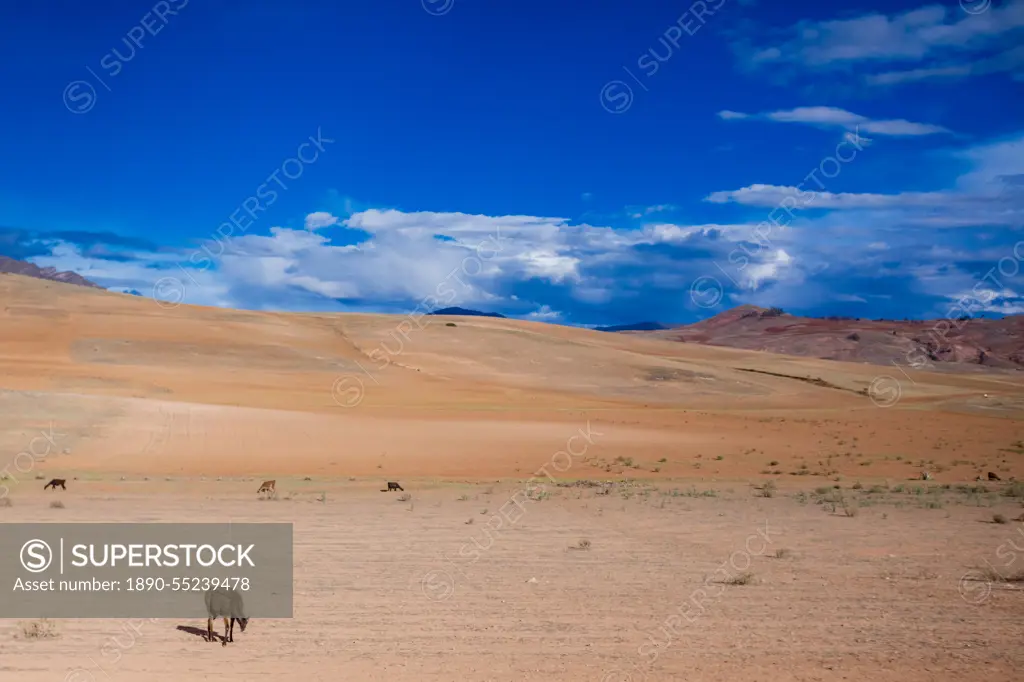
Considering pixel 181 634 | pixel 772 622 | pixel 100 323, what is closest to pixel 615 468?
pixel 772 622

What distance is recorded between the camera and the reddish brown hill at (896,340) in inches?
5118

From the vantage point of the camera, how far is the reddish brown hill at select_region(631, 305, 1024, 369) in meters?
130

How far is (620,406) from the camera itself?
2240 inches

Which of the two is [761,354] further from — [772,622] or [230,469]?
[772,622]

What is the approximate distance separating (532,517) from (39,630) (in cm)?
1096

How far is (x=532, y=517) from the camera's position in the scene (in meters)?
19.0

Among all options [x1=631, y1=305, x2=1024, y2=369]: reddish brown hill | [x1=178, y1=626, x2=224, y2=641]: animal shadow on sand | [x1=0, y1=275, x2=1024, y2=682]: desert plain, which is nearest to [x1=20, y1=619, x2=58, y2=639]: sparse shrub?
[x1=0, y1=275, x2=1024, y2=682]: desert plain

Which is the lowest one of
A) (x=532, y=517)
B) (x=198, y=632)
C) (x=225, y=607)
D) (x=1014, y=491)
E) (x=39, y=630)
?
(x=198, y=632)

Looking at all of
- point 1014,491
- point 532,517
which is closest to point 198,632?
point 532,517

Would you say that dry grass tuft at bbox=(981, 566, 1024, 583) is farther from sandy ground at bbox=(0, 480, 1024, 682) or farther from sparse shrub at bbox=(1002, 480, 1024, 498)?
sparse shrub at bbox=(1002, 480, 1024, 498)

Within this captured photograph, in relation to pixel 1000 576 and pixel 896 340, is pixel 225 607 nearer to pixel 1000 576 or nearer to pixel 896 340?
pixel 1000 576

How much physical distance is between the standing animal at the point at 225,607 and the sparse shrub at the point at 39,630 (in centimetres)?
172

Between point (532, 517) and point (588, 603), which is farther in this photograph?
point (532, 517)

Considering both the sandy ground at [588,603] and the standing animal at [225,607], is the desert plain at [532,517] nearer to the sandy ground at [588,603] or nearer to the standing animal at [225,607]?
the sandy ground at [588,603]
